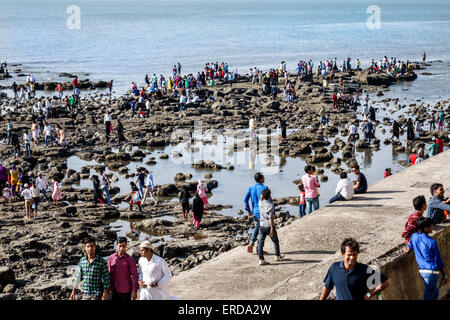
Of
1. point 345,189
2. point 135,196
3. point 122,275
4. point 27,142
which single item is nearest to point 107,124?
point 27,142

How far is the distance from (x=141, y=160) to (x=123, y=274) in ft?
64.4

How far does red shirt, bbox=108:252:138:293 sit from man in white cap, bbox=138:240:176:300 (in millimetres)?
198

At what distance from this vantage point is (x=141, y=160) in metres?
27.6

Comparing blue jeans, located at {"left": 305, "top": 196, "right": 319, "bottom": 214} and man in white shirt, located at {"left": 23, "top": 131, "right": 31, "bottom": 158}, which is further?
man in white shirt, located at {"left": 23, "top": 131, "right": 31, "bottom": 158}

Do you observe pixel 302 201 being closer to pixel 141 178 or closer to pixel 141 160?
pixel 141 178

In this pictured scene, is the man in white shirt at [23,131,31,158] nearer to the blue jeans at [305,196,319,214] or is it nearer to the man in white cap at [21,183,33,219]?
the man in white cap at [21,183,33,219]

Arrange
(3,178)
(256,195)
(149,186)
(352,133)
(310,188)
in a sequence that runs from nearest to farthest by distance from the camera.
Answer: (256,195)
(310,188)
(149,186)
(3,178)
(352,133)

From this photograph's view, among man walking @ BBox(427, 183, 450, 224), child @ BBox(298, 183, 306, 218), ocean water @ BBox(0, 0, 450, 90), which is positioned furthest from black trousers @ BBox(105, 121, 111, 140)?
man walking @ BBox(427, 183, 450, 224)

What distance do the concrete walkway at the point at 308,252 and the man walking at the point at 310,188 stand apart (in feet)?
1.51

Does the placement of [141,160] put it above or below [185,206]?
below

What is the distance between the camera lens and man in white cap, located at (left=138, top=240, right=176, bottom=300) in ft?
26.1

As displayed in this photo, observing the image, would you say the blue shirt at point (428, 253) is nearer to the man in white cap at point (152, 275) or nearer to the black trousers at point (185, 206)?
the man in white cap at point (152, 275)

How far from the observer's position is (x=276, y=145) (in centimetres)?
2931

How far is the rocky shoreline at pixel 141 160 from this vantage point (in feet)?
51.0
